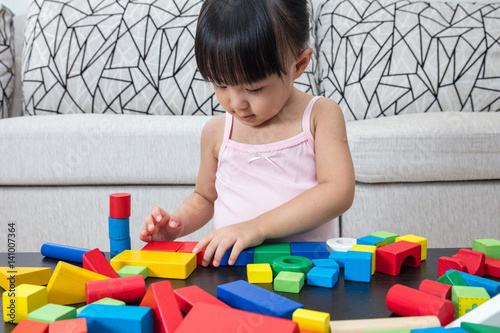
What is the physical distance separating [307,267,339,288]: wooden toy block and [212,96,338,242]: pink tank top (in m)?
0.34

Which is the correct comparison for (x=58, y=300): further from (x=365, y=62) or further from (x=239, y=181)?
(x=365, y=62)

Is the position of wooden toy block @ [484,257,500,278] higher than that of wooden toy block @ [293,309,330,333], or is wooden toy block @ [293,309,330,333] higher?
wooden toy block @ [484,257,500,278]

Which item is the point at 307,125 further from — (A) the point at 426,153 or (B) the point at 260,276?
(A) the point at 426,153

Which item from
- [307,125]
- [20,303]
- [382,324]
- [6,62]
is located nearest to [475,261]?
[382,324]

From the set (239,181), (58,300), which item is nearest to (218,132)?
(239,181)

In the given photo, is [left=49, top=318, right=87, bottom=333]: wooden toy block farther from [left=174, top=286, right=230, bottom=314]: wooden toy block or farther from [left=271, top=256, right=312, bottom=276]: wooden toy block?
[left=271, top=256, right=312, bottom=276]: wooden toy block

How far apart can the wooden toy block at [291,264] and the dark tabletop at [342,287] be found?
0.08 ft

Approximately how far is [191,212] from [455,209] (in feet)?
2.70

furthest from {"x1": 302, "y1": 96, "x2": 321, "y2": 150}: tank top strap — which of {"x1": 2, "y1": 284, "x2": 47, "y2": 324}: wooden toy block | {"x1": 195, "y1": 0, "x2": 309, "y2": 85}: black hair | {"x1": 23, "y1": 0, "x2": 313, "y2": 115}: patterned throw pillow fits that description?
{"x1": 23, "y1": 0, "x2": 313, "y2": 115}: patterned throw pillow

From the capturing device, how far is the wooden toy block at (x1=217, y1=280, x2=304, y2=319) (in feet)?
1.52

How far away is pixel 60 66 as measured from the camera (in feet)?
5.88

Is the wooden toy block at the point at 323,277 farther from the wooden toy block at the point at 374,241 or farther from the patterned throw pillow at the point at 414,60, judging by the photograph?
the patterned throw pillow at the point at 414,60

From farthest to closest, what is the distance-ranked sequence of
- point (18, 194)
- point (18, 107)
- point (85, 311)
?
point (18, 107) < point (18, 194) < point (85, 311)

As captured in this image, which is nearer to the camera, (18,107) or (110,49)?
(110,49)
